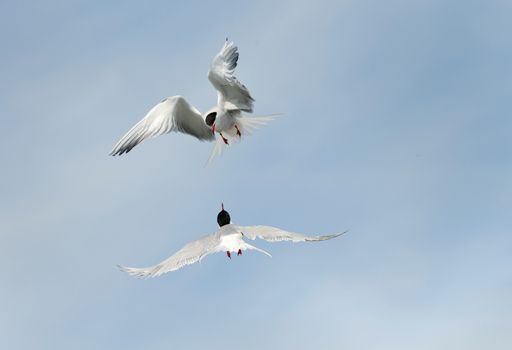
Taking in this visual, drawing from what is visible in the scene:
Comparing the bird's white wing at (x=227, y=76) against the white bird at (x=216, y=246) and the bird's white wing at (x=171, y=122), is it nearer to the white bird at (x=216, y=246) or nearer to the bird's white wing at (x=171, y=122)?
the bird's white wing at (x=171, y=122)

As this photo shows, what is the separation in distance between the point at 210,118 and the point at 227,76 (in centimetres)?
126

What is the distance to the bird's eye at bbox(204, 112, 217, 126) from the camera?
68.1 feet

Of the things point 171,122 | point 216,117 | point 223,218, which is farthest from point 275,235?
point 171,122

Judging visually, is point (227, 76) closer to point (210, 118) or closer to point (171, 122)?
point (210, 118)

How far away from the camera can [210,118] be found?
20.9m

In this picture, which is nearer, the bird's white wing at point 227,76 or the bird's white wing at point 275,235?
the bird's white wing at point 275,235

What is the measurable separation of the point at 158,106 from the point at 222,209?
3.08 m

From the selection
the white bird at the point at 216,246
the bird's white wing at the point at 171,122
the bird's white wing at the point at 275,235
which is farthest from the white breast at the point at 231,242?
the bird's white wing at the point at 171,122

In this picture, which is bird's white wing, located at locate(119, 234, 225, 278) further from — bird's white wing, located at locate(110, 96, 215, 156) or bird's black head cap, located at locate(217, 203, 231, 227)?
bird's white wing, located at locate(110, 96, 215, 156)

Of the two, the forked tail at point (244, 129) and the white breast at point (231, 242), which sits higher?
the forked tail at point (244, 129)

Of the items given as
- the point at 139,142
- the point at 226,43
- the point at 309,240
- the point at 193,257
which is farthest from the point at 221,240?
the point at 226,43

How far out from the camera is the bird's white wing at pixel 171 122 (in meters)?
20.3

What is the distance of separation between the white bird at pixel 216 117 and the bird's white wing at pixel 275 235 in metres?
2.99

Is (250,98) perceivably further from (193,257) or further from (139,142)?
(193,257)
